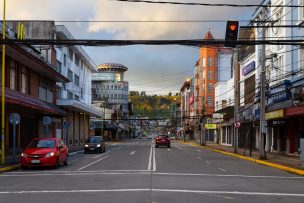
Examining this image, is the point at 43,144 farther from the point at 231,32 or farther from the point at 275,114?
the point at 275,114

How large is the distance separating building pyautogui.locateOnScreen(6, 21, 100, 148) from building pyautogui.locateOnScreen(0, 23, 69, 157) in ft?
5.16

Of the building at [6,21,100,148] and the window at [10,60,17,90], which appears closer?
the window at [10,60,17,90]

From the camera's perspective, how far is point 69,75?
65062 millimetres

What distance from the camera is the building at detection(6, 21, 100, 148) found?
5341 centimetres

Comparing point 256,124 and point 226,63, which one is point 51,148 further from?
point 226,63

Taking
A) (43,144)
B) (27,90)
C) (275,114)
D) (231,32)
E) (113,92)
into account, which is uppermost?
(113,92)

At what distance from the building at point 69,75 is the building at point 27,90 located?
1.57 metres

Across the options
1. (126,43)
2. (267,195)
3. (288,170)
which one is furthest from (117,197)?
(288,170)

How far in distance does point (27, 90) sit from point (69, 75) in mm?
23564

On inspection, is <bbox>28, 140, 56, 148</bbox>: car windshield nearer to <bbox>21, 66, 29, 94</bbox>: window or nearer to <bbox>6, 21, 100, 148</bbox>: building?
<bbox>21, 66, 29, 94</bbox>: window

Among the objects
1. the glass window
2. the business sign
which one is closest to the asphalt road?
the glass window

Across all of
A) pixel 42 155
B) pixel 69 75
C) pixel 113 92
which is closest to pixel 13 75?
pixel 42 155

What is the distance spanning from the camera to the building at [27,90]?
34688 millimetres

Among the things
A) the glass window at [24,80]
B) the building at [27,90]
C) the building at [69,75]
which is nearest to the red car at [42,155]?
the building at [27,90]
